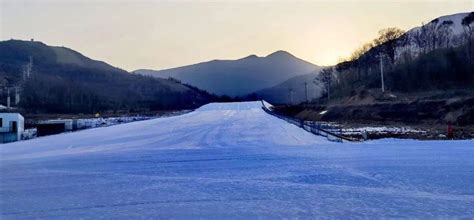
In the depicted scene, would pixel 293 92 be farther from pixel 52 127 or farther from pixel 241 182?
pixel 241 182

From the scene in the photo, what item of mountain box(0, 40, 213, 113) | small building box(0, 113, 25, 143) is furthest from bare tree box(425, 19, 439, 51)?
small building box(0, 113, 25, 143)

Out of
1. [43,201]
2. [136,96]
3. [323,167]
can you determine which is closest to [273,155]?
[323,167]

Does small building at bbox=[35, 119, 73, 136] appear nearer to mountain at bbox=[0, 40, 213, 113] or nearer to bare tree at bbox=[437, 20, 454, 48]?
mountain at bbox=[0, 40, 213, 113]

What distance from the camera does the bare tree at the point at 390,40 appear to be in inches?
2238

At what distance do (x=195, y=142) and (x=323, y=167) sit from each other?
616 cm

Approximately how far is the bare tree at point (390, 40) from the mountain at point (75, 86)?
36.8m

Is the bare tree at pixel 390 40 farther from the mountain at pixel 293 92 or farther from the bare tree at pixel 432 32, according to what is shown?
the mountain at pixel 293 92

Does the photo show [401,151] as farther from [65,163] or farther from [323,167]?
[65,163]

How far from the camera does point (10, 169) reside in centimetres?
913

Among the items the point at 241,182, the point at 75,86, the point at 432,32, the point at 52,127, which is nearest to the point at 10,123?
the point at 52,127

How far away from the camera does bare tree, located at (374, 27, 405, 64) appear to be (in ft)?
186

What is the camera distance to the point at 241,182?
7051 millimetres

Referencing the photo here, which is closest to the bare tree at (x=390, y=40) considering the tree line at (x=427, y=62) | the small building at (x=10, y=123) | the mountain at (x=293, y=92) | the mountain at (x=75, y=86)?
the tree line at (x=427, y=62)

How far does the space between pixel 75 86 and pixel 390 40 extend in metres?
62.7
